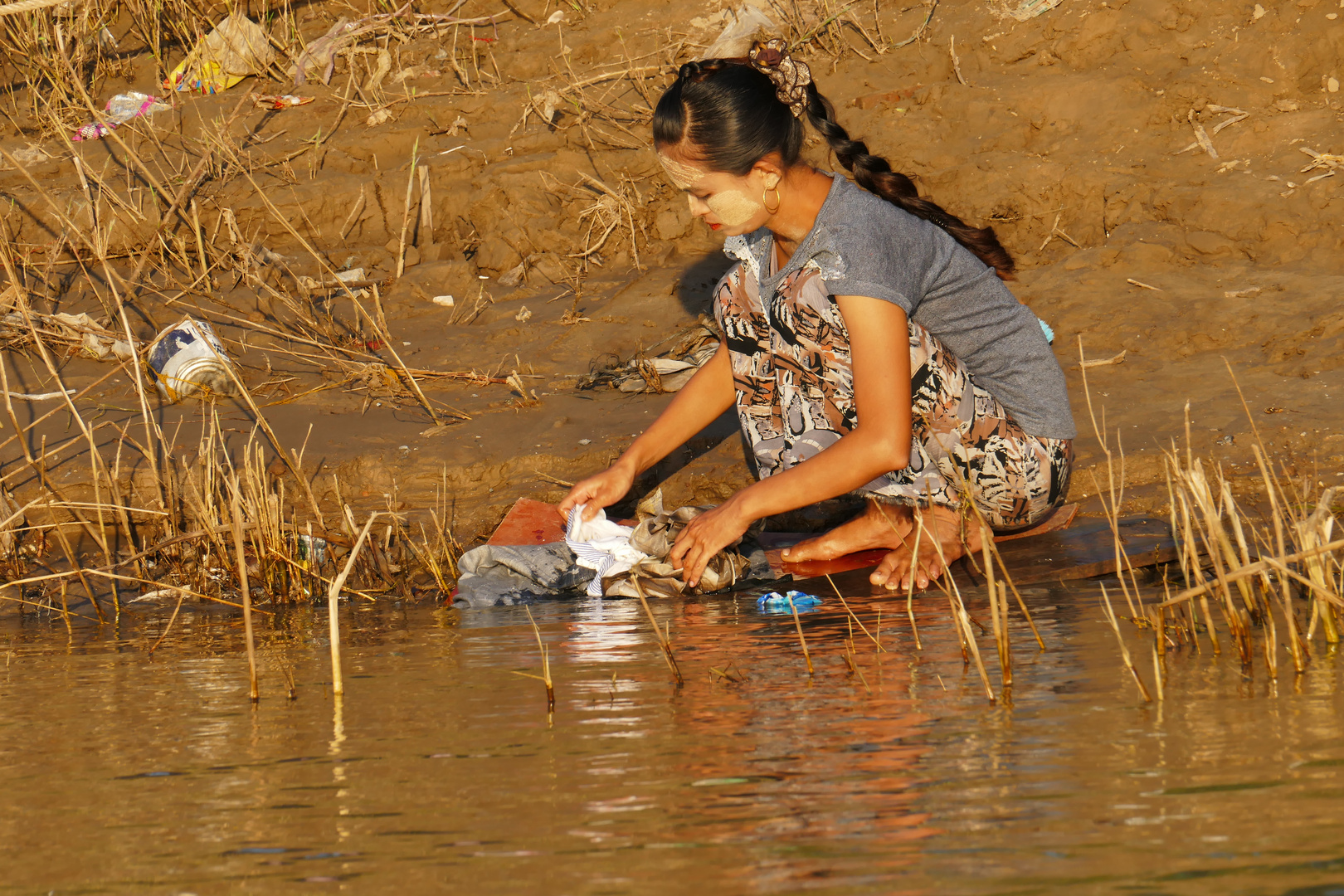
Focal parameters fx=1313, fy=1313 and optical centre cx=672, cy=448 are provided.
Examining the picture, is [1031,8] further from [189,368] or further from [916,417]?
[189,368]

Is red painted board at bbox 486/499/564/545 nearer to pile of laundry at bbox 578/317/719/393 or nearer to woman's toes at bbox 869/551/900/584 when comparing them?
woman's toes at bbox 869/551/900/584

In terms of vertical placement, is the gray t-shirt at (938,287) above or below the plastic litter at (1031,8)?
below

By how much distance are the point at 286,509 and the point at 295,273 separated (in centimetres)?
231

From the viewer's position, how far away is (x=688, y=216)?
6.59 meters

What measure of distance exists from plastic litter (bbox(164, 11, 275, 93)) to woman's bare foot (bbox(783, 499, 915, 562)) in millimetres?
5662

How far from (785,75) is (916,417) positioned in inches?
38.4

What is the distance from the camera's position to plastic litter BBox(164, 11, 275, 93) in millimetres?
7992

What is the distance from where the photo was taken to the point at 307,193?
23.2 ft

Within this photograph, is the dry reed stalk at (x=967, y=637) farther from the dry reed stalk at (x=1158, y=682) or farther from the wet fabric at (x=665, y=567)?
the wet fabric at (x=665, y=567)

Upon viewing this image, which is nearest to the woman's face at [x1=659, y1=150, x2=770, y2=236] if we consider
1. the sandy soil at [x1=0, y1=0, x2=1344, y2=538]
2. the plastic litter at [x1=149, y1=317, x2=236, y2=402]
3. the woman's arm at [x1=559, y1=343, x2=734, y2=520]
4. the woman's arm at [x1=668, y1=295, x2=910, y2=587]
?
the woman's arm at [x1=668, y1=295, x2=910, y2=587]

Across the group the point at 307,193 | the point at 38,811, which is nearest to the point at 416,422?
the point at 307,193

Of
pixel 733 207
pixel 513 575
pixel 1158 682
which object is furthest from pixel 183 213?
pixel 1158 682

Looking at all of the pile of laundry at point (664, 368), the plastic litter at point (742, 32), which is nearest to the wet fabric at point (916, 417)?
the pile of laundry at point (664, 368)

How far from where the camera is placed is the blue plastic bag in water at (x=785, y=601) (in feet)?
11.2
